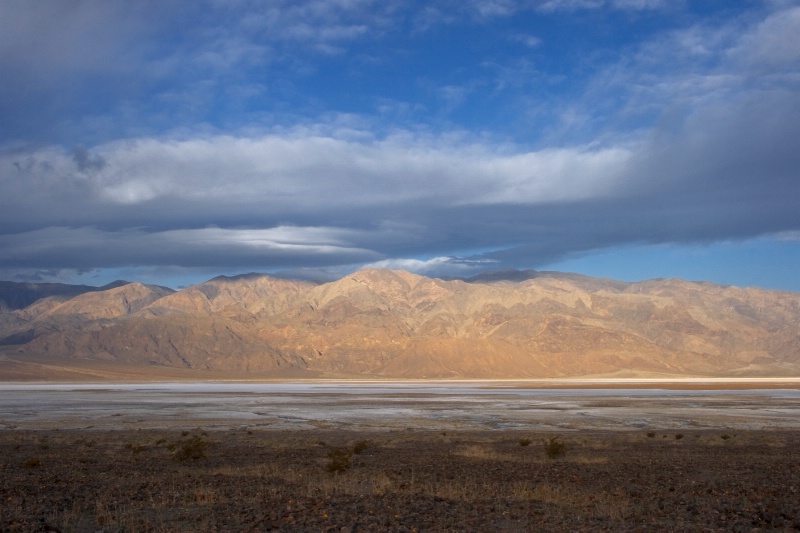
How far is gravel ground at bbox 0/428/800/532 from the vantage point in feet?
38.5

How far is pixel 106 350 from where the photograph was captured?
17950 centimetres

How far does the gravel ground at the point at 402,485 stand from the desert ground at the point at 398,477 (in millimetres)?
50

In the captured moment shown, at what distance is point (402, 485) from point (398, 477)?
1.49m

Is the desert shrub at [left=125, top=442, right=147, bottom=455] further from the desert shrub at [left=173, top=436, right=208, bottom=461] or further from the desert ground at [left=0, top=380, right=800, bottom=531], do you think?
the desert shrub at [left=173, top=436, right=208, bottom=461]

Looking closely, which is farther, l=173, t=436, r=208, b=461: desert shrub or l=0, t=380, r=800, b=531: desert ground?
l=173, t=436, r=208, b=461: desert shrub

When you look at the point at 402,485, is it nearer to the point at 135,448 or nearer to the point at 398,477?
the point at 398,477

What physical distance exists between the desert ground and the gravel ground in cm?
5

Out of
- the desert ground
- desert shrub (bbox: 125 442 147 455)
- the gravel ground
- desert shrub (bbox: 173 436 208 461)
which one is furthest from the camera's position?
desert shrub (bbox: 125 442 147 455)

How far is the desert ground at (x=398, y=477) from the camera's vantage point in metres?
11.9

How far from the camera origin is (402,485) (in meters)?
Result: 16.3

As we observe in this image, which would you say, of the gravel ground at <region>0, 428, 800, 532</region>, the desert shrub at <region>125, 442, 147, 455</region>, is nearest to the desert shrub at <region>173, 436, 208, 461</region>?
the gravel ground at <region>0, 428, 800, 532</region>

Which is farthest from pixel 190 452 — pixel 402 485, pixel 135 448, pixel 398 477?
pixel 402 485

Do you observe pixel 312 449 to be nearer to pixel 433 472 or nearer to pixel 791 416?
pixel 433 472

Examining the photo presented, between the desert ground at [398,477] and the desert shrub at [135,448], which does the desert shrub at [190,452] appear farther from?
the desert shrub at [135,448]
